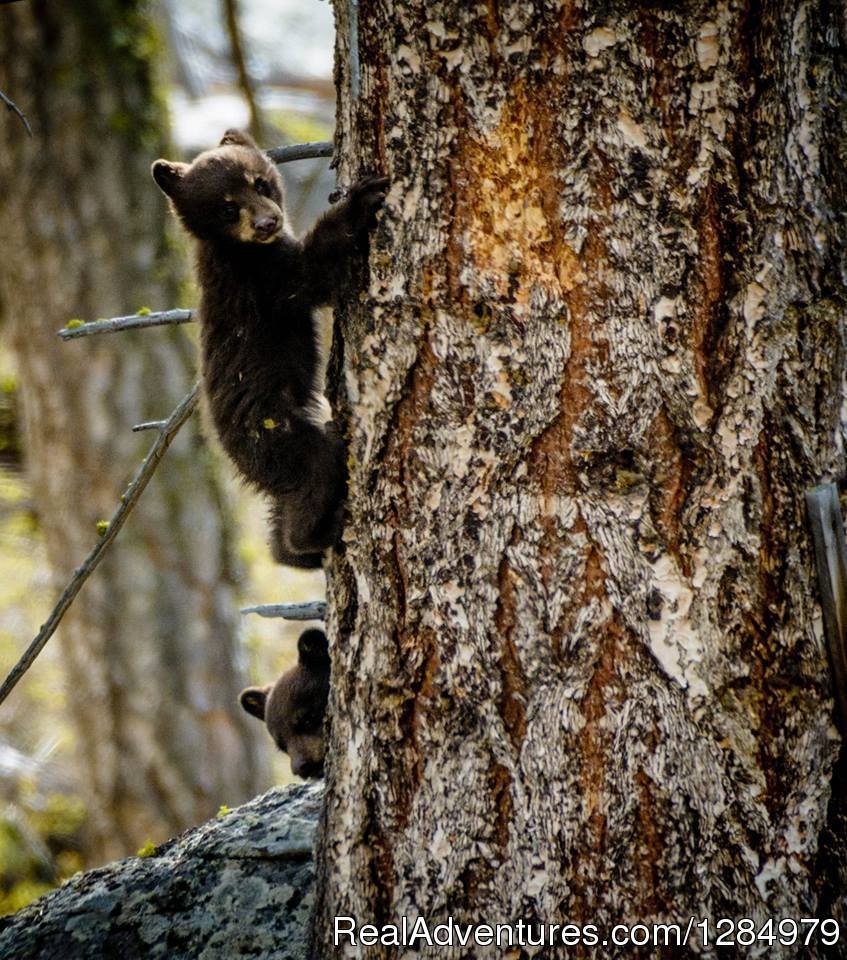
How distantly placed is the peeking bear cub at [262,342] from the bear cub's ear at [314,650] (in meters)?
0.31

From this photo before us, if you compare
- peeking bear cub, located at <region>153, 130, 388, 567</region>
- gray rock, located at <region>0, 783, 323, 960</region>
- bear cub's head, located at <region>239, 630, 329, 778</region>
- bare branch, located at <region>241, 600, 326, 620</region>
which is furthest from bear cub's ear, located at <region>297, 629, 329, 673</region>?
gray rock, located at <region>0, 783, 323, 960</region>

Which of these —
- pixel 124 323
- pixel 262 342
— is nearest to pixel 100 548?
pixel 124 323

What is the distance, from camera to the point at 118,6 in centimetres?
711

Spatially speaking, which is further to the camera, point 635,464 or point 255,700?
point 255,700

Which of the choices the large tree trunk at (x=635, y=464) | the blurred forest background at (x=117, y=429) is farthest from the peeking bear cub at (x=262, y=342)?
the blurred forest background at (x=117, y=429)

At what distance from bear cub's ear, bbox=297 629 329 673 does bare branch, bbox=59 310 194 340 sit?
148cm

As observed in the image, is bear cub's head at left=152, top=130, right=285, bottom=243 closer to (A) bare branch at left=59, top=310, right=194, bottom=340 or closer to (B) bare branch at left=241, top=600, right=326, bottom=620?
(A) bare branch at left=59, top=310, right=194, bottom=340

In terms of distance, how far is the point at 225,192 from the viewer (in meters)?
3.98

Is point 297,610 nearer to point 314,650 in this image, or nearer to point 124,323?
point 314,650

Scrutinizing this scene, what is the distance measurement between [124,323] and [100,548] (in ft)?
2.23

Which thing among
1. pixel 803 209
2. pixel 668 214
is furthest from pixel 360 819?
pixel 803 209

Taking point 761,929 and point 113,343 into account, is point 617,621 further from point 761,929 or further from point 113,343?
point 113,343

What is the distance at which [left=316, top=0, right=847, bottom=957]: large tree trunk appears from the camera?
2293 millimetres

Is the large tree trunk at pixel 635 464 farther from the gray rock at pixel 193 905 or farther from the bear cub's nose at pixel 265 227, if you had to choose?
the bear cub's nose at pixel 265 227
